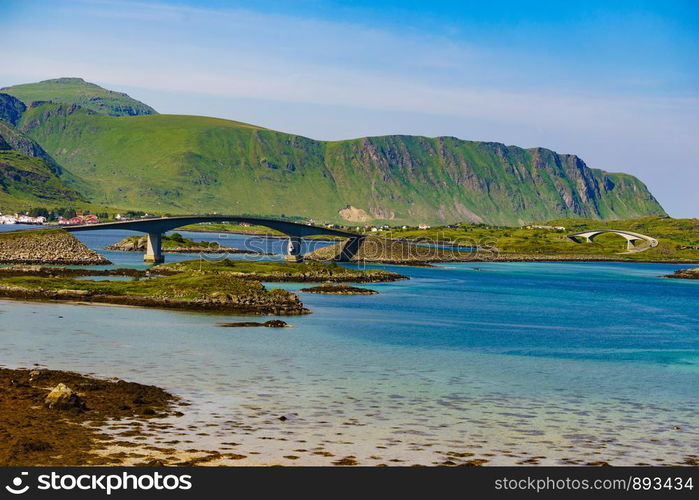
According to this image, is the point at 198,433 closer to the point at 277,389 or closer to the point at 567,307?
the point at 277,389

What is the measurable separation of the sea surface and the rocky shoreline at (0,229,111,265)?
6044 centimetres

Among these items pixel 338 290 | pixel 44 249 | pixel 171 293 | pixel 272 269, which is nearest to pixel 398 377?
pixel 171 293

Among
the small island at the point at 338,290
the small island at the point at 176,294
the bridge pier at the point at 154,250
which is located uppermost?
the bridge pier at the point at 154,250

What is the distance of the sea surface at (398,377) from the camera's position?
3189cm

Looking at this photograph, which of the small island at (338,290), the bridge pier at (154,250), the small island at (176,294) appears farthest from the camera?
the bridge pier at (154,250)

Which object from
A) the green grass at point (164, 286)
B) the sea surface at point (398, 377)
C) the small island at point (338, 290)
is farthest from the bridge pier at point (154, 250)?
the sea surface at point (398, 377)

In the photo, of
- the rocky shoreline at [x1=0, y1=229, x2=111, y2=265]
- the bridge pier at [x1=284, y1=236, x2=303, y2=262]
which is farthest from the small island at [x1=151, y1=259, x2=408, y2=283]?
the bridge pier at [x1=284, y1=236, x2=303, y2=262]

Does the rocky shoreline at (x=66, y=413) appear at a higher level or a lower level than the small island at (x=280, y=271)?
lower

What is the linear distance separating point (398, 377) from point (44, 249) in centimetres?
10914

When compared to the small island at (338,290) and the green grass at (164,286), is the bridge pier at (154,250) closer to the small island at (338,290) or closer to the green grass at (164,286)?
the small island at (338,290)

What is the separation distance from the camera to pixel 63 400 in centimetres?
3428

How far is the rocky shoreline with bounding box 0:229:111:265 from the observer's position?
453ft

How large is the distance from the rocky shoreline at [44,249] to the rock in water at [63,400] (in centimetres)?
10669

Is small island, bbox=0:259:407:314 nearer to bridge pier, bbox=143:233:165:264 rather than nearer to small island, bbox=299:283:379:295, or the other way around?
small island, bbox=299:283:379:295
